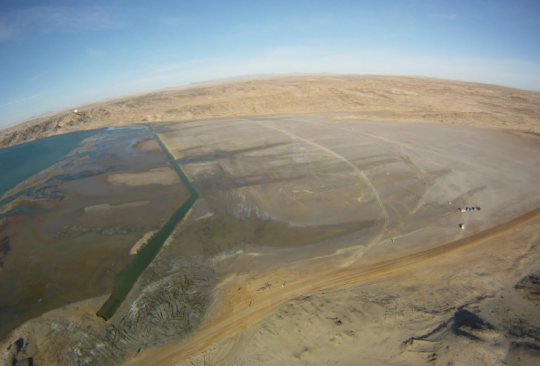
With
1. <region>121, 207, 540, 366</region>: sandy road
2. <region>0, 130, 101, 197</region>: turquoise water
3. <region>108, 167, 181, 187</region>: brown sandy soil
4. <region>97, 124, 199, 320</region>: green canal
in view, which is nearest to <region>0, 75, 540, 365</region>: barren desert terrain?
<region>121, 207, 540, 366</region>: sandy road

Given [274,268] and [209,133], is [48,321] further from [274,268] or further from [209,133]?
[209,133]

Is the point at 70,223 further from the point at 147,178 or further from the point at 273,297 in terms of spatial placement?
the point at 273,297

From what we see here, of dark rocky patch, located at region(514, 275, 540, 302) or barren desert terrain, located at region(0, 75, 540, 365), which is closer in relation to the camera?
barren desert terrain, located at region(0, 75, 540, 365)

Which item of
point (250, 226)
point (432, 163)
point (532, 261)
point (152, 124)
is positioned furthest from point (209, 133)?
point (532, 261)

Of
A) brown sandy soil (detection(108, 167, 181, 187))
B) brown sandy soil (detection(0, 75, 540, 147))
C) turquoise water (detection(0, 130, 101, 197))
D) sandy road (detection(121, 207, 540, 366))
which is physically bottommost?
sandy road (detection(121, 207, 540, 366))

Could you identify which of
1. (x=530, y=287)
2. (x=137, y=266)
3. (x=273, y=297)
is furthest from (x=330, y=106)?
(x=137, y=266)

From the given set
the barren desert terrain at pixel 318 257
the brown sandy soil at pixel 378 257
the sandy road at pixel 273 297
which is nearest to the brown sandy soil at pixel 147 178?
the barren desert terrain at pixel 318 257

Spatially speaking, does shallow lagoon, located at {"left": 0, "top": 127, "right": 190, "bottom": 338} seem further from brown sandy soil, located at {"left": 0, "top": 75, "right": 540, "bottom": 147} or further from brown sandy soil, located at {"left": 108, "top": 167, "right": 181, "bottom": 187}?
brown sandy soil, located at {"left": 0, "top": 75, "right": 540, "bottom": 147}
